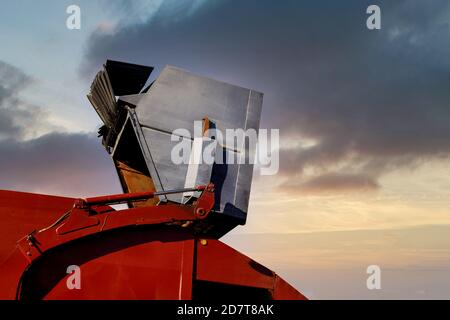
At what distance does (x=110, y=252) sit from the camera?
5266mm

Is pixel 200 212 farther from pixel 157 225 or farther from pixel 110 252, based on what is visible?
pixel 110 252

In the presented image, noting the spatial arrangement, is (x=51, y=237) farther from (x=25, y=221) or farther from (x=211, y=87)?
(x=211, y=87)

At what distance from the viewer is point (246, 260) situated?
5.76 m

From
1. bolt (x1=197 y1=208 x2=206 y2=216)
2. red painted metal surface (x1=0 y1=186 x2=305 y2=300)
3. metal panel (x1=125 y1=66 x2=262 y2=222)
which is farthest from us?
metal panel (x1=125 y1=66 x2=262 y2=222)

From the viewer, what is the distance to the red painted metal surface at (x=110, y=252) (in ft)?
16.3

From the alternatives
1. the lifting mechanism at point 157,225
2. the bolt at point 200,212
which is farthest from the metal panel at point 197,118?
the bolt at point 200,212

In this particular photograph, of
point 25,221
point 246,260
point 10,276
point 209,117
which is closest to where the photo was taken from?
point 10,276

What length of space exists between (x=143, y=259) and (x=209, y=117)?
2.06m

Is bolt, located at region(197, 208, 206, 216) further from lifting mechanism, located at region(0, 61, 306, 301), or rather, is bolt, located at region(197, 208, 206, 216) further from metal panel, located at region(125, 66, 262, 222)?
metal panel, located at region(125, 66, 262, 222)

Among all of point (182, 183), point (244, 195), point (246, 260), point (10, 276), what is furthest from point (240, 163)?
point (10, 276)

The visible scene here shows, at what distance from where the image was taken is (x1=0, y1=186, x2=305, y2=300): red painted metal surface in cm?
497

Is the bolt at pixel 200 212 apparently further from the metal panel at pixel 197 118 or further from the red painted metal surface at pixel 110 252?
the metal panel at pixel 197 118

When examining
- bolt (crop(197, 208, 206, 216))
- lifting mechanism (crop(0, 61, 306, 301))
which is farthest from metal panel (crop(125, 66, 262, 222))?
bolt (crop(197, 208, 206, 216))
